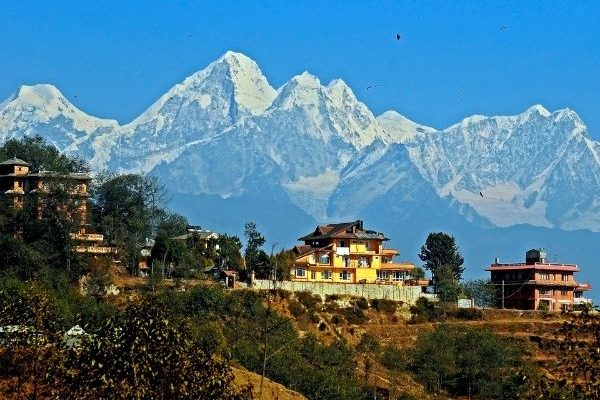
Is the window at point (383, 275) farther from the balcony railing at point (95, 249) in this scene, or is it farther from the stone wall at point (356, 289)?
the balcony railing at point (95, 249)

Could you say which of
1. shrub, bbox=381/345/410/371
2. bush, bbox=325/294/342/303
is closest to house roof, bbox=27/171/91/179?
bush, bbox=325/294/342/303

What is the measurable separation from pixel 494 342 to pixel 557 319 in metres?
16.1

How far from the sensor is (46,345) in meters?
55.4

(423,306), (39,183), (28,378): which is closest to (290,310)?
(423,306)

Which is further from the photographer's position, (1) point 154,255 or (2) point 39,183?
(1) point 154,255

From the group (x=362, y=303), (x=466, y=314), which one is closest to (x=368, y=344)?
(x=362, y=303)

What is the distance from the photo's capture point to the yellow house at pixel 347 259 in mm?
131500

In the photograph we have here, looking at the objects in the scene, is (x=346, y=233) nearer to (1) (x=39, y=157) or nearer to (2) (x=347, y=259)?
(2) (x=347, y=259)

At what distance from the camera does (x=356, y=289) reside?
121938 millimetres

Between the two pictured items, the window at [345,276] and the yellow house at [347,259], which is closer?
the yellow house at [347,259]

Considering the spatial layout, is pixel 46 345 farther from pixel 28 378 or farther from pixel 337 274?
pixel 337 274

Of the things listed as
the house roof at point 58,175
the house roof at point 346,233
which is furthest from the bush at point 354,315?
the house roof at point 58,175

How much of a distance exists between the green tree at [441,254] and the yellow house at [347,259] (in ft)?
75.7

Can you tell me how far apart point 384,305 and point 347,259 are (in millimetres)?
13830
